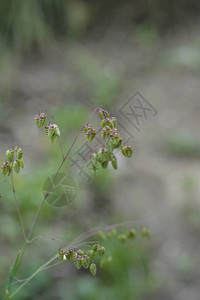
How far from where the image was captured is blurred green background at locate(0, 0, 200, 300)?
2.76 m

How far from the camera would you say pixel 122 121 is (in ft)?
15.6

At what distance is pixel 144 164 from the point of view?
418 cm

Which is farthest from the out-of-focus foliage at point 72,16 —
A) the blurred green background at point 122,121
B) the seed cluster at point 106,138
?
the seed cluster at point 106,138

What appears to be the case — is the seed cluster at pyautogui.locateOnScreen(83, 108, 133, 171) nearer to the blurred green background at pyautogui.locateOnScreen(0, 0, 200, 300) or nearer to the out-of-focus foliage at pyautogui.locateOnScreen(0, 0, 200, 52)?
the blurred green background at pyautogui.locateOnScreen(0, 0, 200, 300)

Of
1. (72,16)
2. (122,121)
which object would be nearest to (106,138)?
(122,121)

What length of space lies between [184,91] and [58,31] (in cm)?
193

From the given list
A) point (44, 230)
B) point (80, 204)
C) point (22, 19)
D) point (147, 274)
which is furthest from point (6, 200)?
point (22, 19)

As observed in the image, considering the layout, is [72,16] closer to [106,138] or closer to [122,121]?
[122,121]

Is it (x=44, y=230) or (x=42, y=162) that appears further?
(x=42, y=162)

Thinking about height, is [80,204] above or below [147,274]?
above

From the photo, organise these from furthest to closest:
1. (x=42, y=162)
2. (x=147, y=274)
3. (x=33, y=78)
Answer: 1. (x=33, y=78)
2. (x=42, y=162)
3. (x=147, y=274)

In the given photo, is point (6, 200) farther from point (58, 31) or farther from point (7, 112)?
point (58, 31)

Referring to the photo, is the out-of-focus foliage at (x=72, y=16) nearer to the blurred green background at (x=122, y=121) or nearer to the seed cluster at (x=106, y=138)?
the blurred green background at (x=122, y=121)

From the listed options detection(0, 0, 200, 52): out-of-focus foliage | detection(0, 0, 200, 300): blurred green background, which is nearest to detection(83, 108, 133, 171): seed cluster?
detection(0, 0, 200, 300): blurred green background
